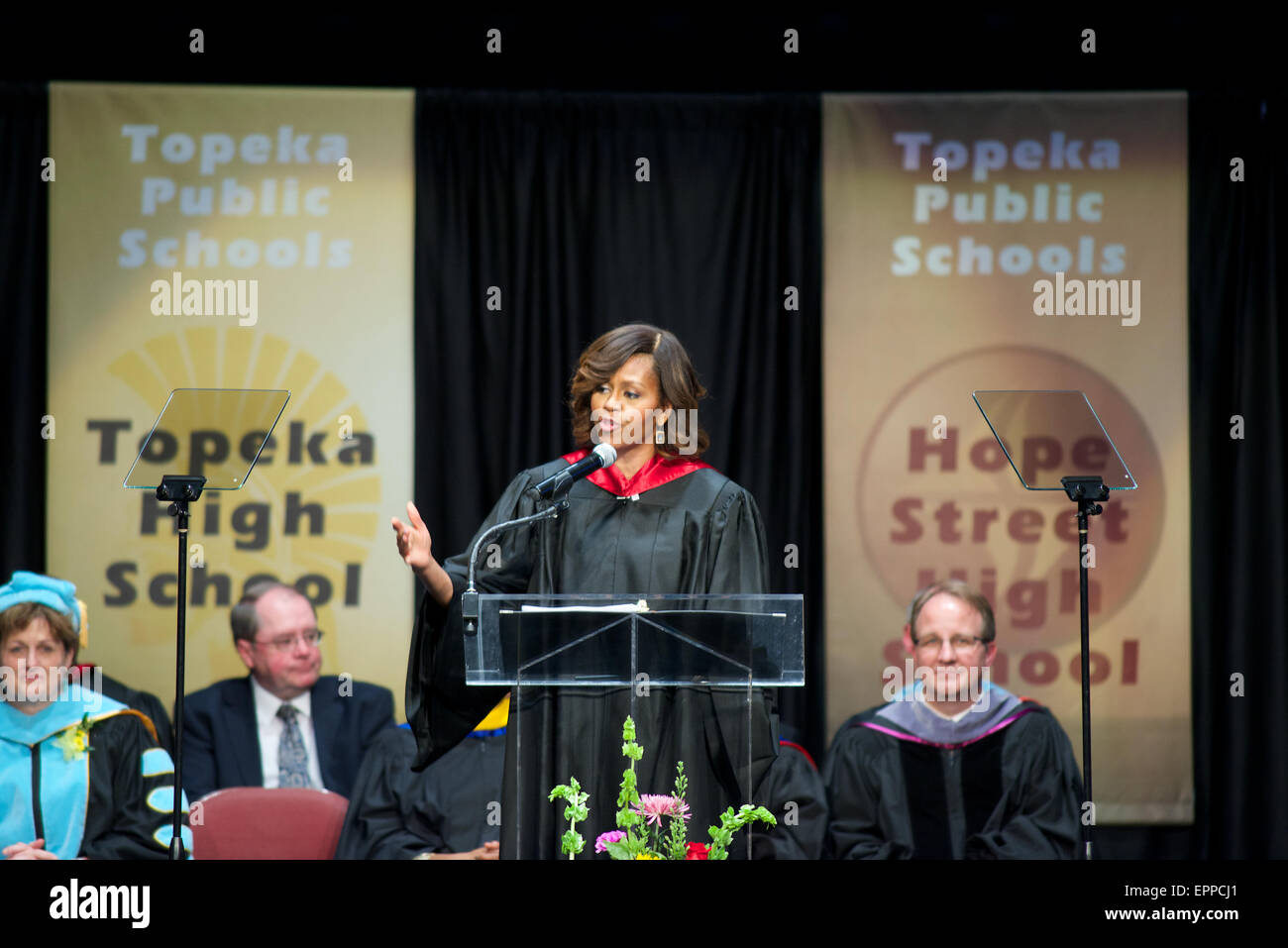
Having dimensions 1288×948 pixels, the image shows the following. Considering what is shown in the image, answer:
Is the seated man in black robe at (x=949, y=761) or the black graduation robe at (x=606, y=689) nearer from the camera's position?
the black graduation robe at (x=606, y=689)

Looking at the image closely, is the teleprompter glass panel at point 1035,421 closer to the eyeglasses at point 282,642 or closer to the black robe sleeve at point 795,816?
the black robe sleeve at point 795,816

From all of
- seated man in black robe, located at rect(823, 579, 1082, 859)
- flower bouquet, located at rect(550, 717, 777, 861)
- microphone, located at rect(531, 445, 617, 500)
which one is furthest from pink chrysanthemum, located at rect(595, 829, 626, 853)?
seated man in black robe, located at rect(823, 579, 1082, 859)

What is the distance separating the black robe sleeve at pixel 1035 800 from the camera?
466 cm

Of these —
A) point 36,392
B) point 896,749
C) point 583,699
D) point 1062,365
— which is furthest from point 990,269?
point 36,392

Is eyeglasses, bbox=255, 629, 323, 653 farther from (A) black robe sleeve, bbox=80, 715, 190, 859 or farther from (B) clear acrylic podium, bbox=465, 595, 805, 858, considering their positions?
(B) clear acrylic podium, bbox=465, 595, 805, 858

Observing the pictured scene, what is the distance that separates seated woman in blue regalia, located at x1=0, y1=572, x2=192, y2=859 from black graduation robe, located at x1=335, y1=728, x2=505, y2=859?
55 cm

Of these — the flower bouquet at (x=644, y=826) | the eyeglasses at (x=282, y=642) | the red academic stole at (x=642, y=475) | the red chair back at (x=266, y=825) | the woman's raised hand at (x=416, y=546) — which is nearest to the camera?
the flower bouquet at (x=644, y=826)

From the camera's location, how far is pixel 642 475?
3363 mm

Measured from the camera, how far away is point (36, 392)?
578 centimetres

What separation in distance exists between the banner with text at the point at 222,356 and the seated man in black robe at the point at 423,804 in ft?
3.27

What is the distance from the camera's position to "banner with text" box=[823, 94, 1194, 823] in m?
5.77

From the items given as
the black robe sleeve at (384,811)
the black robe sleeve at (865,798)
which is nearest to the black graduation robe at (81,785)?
the black robe sleeve at (384,811)

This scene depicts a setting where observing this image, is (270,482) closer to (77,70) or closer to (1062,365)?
(77,70)

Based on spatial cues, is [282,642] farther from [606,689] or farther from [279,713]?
[606,689]
